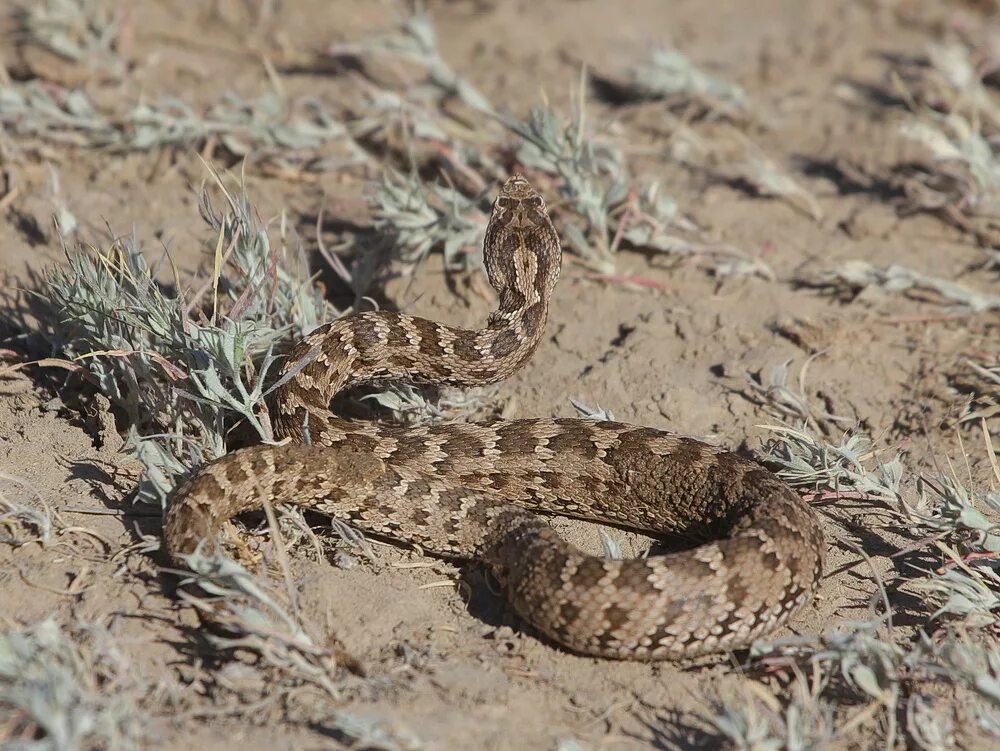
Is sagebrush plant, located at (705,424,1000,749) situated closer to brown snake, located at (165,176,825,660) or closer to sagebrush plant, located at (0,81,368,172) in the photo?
brown snake, located at (165,176,825,660)

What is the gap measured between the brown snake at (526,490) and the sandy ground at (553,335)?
0.70 ft

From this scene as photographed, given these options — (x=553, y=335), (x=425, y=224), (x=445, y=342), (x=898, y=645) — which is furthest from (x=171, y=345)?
(x=898, y=645)

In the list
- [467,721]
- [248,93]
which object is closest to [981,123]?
[248,93]

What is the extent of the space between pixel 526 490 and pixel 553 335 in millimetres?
1455

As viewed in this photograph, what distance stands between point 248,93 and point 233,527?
547 centimetres

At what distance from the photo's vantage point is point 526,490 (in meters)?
6.42

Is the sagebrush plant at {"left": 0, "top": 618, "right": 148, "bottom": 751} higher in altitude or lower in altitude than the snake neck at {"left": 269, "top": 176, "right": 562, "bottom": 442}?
lower

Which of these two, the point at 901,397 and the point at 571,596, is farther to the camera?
the point at 901,397

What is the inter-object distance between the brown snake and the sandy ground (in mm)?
214

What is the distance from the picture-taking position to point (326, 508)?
5949mm

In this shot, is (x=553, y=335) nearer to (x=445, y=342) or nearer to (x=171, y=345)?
(x=445, y=342)

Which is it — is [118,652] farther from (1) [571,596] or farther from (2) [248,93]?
(2) [248,93]

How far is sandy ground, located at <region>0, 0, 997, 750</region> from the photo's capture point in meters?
4.87

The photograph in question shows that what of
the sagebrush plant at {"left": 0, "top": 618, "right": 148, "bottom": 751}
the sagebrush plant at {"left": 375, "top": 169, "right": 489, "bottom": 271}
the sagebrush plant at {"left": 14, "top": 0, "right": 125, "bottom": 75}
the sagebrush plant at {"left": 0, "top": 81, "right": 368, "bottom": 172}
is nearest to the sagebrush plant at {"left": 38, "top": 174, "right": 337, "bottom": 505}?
the sagebrush plant at {"left": 0, "top": 618, "right": 148, "bottom": 751}
